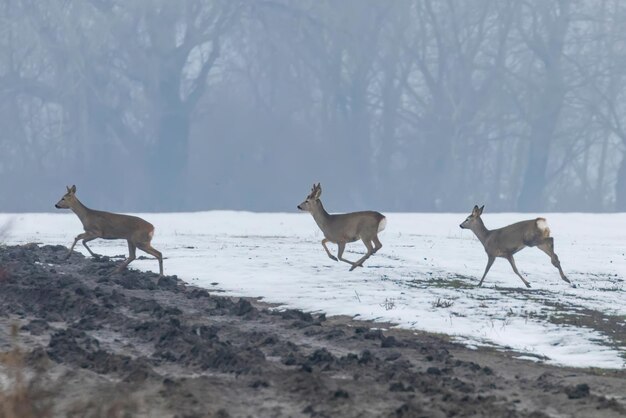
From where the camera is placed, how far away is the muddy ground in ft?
32.9

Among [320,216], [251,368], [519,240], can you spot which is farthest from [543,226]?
[251,368]

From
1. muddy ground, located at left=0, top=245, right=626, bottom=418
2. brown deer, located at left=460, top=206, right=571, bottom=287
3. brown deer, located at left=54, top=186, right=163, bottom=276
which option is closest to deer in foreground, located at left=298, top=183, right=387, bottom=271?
brown deer, located at left=460, top=206, right=571, bottom=287

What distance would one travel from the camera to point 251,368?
37.7 feet

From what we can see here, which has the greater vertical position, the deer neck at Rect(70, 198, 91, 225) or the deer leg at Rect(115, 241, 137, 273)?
the deer neck at Rect(70, 198, 91, 225)

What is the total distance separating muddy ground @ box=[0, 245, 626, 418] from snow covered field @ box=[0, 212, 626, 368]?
80 cm

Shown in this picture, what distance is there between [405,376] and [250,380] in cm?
118

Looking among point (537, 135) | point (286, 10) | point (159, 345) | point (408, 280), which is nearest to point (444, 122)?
point (537, 135)

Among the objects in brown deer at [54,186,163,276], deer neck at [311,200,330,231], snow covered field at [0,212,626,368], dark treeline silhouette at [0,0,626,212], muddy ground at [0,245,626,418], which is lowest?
muddy ground at [0,245,626,418]

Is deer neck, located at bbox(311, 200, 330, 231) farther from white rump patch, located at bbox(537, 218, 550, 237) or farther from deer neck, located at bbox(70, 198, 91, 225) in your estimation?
white rump patch, located at bbox(537, 218, 550, 237)

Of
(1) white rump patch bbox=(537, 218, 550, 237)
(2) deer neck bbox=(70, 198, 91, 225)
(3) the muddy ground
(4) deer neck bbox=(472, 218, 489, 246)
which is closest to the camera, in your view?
(3) the muddy ground

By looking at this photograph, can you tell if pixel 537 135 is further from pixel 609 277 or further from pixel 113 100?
pixel 609 277

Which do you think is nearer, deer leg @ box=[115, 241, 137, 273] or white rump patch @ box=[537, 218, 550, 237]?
deer leg @ box=[115, 241, 137, 273]

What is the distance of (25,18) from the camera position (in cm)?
7306

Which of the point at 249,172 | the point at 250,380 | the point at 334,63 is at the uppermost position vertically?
the point at 334,63
